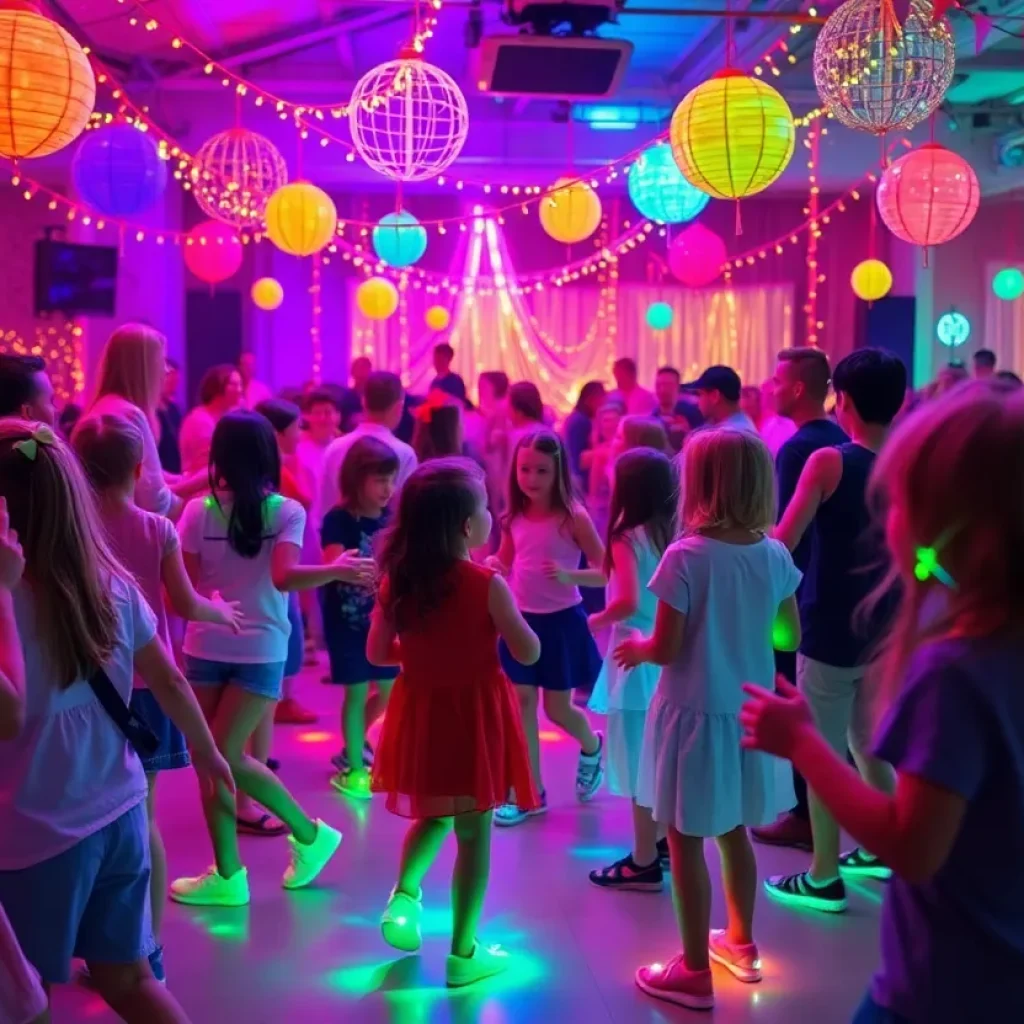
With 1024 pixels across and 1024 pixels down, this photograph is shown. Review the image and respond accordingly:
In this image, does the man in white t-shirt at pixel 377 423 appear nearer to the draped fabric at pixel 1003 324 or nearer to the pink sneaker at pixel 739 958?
the pink sneaker at pixel 739 958

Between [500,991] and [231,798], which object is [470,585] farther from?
[500,991]

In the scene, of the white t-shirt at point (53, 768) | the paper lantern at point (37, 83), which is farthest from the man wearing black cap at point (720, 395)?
the white t-shirt at point (53, 768)

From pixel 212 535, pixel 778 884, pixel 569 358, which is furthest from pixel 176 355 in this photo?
pixel 778 884

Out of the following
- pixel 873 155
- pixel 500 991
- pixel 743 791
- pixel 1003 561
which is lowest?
pixel 500 991

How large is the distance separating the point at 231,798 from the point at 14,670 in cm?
71

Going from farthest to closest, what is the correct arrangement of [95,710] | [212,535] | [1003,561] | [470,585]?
1. [212,535]
2. [470,585]
3. [95,710]
4. [1003,561]

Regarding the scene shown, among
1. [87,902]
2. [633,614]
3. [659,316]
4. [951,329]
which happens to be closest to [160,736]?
[87,902]

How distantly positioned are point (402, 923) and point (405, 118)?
3162mm

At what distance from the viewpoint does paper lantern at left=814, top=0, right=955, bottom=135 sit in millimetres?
4170

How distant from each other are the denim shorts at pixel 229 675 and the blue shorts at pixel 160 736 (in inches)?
18.7

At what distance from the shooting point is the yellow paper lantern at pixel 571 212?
7.77 meters

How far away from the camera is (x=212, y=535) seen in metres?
3.36

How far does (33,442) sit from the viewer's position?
1931 millimetres

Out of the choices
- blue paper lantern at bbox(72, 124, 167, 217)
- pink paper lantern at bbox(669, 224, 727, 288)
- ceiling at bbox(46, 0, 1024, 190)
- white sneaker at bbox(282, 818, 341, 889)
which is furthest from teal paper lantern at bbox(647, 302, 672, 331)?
white sneaker at bbox(282, 818, 341, 889)
